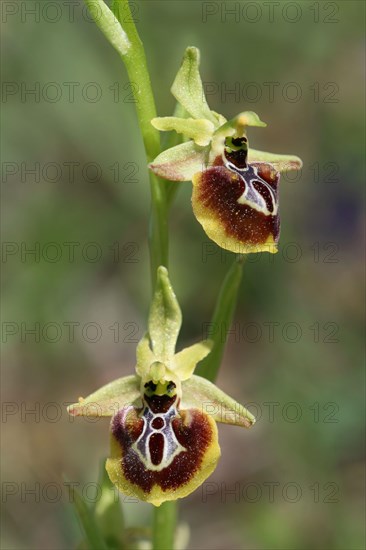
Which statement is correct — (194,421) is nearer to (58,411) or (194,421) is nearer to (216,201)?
(216,201)

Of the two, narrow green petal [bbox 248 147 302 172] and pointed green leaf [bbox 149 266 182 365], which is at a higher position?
narrow green petal [bbox 248 147 302 172]

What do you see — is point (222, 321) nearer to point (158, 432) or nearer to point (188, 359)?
point (188, 359)

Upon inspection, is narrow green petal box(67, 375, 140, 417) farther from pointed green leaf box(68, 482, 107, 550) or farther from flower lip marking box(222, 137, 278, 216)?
flower lip marking box(222, 137, 278, 216)

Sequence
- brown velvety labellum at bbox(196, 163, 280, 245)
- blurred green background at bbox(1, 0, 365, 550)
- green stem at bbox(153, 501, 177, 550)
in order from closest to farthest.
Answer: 1. brown velvety labellum at bbox(196, 163, 280, 245)
2. green stem at bbox(153, 501, 177, 550)
3. blurred green background at bbox(1, 0, 365, 550)

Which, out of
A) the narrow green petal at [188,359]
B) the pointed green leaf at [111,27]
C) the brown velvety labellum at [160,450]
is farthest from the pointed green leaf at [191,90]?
the brown velvety labellum at [160,450]

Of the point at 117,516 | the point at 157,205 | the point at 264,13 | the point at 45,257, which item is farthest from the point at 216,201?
the point at 264,13

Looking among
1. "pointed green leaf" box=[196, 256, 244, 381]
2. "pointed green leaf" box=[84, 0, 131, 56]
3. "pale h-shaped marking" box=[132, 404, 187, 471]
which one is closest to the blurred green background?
"pointed green leaf" box=[196, 256, 244, 381]

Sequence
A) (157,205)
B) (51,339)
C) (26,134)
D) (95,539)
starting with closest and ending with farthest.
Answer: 1. (157,205)
2. (95,539)
3. (51,339)
4. (26,134)
